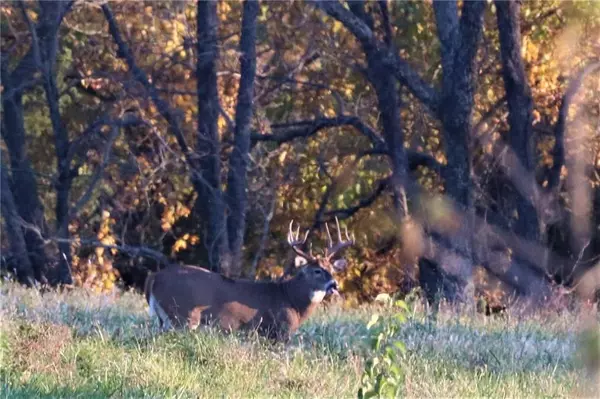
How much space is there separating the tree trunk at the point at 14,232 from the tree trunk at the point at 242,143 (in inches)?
133

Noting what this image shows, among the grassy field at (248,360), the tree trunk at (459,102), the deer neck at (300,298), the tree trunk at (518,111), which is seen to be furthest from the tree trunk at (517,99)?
the grassy field at (248,360)

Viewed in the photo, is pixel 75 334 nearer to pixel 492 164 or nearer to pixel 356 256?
pixel 492 164

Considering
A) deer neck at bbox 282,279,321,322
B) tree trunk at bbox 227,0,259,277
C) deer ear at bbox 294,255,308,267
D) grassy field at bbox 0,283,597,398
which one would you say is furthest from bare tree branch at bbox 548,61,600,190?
grassy field at bbox 0,283,597,398

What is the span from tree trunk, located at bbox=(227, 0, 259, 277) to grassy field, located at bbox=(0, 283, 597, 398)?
342 inches

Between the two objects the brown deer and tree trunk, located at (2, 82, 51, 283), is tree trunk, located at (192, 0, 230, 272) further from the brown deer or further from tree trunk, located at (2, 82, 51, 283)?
the brown deer

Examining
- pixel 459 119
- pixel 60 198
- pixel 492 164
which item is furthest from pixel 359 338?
pixel 60 198

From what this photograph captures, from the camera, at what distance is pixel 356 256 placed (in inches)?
911

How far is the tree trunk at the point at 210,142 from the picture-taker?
19.8m

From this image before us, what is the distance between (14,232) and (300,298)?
34.2 feet

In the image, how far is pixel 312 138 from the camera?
2184 centimetres

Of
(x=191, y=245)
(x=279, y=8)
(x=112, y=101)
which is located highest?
(x=279, y=8)

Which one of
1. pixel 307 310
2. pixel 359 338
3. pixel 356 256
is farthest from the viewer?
pixel 356 256

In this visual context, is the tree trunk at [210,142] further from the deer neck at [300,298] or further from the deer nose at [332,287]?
the deer neck at [300,298]

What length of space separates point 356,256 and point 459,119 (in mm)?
6069
